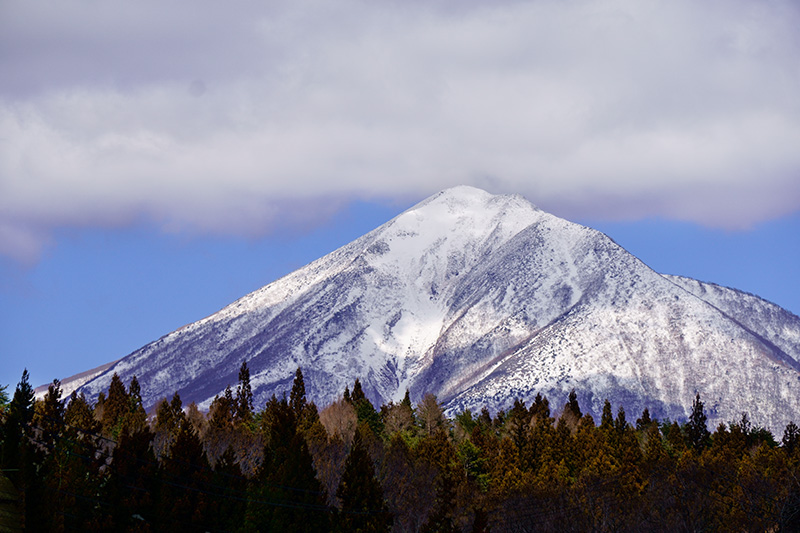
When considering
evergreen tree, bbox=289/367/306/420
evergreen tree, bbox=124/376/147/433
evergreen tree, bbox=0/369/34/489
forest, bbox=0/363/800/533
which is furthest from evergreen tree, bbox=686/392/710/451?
evergreen tree, bbox=0/369/34/489

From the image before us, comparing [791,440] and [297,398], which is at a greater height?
[297,398]

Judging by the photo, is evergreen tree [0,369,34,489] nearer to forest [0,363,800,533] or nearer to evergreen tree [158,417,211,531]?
forest [0,363,800,533]

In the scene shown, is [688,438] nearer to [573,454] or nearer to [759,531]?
[573,454]

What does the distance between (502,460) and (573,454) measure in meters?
10.5

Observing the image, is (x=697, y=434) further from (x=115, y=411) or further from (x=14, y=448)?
(x=14, y=448)

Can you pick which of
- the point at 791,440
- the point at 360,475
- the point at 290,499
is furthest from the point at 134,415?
the point at 791,440

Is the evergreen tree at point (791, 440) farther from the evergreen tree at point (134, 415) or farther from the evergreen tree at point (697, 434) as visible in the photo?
the evergreen tree at point (134, 415)

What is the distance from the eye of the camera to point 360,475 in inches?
2645

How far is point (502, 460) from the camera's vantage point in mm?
105750

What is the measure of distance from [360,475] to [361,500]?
177 cm

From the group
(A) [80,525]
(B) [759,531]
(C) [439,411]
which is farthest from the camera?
(C) [439,411]

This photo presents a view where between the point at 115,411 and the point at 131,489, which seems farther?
the point at 115,411

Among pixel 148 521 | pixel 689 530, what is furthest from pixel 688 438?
pixel 148 521

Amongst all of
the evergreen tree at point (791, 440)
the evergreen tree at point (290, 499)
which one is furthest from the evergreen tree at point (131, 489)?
the evergreen tree at point (791, 440)
